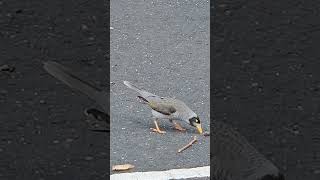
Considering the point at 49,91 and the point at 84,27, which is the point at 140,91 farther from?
the point at 84,27

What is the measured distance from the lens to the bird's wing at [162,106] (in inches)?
186

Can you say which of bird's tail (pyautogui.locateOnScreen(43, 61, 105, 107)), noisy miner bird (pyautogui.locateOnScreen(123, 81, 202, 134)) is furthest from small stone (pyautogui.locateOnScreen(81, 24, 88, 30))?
noisy miner bird (pyautogui.locateOnScreen(123, 81, 202, 134))

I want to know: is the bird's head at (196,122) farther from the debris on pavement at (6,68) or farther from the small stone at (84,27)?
the small stone at (84,27)

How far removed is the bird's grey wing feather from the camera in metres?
4.71

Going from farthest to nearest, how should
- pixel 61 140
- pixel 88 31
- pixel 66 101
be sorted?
pixel 88 31 < pixel 66 101 < pixel 61 140
